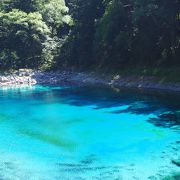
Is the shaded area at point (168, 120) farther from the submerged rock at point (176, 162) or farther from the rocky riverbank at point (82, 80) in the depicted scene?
the rocky riverbank at point (82, 80)

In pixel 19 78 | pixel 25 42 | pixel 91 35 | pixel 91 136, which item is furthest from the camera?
pixel 25 42

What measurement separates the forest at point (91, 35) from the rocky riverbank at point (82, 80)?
1.47 metres

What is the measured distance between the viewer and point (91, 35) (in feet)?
155

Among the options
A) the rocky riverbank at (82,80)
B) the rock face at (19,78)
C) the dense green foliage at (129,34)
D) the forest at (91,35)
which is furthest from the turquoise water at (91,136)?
the rock face at (19,78)

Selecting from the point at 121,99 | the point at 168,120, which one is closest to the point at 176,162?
the point at 168,120

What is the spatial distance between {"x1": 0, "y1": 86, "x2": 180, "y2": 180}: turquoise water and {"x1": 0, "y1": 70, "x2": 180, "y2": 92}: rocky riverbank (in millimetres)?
2017

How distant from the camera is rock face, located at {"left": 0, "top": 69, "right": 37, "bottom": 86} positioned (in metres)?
47.6

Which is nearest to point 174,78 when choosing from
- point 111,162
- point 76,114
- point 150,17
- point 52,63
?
point 150,17

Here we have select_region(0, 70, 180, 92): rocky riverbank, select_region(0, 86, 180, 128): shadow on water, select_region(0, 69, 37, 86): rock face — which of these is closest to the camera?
select_region(0, 86, 180, 128): shadow on water

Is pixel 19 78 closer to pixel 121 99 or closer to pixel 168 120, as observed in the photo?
pixel 121 99

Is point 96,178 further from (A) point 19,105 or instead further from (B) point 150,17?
(B) point 150,17

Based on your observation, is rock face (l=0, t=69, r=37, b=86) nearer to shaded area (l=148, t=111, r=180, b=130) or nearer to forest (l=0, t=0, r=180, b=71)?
forest (l=0, t=0, r=180, b=71)

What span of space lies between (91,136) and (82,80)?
2427 cm

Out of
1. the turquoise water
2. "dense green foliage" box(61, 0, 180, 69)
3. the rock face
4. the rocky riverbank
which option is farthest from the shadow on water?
the rock face
